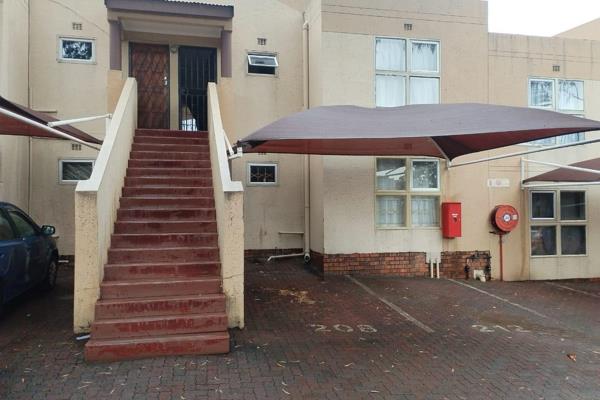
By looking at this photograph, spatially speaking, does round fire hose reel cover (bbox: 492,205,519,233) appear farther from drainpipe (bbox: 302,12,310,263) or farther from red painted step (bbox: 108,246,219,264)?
red painted step (bbox: 108,246,219,264)

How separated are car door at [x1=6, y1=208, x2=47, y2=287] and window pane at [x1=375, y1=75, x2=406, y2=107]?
21.0 ft

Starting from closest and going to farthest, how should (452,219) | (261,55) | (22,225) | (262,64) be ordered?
(22,225), (452,219), (262,64), (261,55)

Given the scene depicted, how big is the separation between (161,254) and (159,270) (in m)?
0.30

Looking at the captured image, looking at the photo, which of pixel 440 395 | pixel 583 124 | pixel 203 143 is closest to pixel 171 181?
pixel 203 143

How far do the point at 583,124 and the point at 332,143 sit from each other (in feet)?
10.7

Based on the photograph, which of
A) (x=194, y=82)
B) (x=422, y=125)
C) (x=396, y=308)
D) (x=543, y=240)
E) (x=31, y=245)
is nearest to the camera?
(x=422, y=125)

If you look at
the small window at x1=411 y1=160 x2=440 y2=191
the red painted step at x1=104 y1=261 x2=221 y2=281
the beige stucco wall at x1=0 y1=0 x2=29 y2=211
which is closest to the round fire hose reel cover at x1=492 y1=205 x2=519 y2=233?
the small window at x1=411 y1=160 x2=440 y2=191

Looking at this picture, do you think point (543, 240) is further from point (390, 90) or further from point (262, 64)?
point (262, 64)

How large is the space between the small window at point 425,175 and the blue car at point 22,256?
6.65 meters

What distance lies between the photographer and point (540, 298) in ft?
24.5

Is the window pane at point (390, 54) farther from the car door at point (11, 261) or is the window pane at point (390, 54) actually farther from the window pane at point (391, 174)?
the car door at point (11, 261)

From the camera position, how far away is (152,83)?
981 cm

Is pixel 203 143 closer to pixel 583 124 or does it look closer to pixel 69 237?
pixel 69 237

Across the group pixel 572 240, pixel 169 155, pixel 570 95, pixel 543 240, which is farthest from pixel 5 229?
pixel 570 95
